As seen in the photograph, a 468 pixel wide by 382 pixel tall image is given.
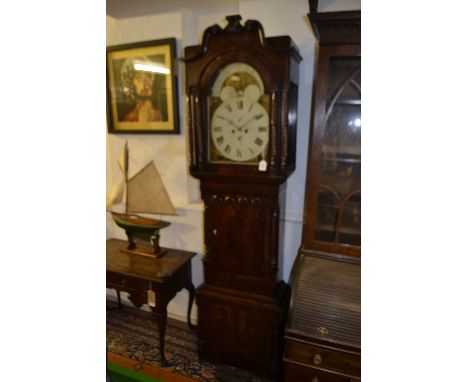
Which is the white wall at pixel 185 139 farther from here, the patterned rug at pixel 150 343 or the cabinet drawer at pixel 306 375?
the cabinet drawer at pixel 306 375

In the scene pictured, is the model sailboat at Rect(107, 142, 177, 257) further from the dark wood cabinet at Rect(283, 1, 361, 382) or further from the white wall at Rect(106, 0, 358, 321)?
the dark wood cabinet at Rect(283, 1, 361, 382)

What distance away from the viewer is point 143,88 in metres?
2.01

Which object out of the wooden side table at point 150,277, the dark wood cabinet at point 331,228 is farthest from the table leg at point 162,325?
the dark wood cabinet at point 331,228

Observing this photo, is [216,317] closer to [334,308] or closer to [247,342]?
[247,342]

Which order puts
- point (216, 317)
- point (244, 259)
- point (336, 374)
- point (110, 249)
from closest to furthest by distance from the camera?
point (336, 374) → point (244, 259) → point (216, 317) → point (110, 249)

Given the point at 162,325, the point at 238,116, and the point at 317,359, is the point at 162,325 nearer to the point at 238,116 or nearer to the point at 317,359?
the point at 317,359

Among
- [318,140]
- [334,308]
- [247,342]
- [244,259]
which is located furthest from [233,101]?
[247,342]

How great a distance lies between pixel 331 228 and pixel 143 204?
1.19 meters

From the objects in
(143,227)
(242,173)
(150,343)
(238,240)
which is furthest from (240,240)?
(150,343)

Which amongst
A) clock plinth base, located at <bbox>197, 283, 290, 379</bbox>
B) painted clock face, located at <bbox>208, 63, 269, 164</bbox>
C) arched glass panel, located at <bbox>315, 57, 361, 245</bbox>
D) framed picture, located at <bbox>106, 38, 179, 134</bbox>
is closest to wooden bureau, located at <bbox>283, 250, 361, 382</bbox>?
arched glass panel, located at <bbox>315, 57, 361, 245</bbox>

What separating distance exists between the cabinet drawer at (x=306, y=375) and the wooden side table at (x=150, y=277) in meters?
0.83

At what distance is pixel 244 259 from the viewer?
152 centimetres

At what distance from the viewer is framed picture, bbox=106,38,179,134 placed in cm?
190
